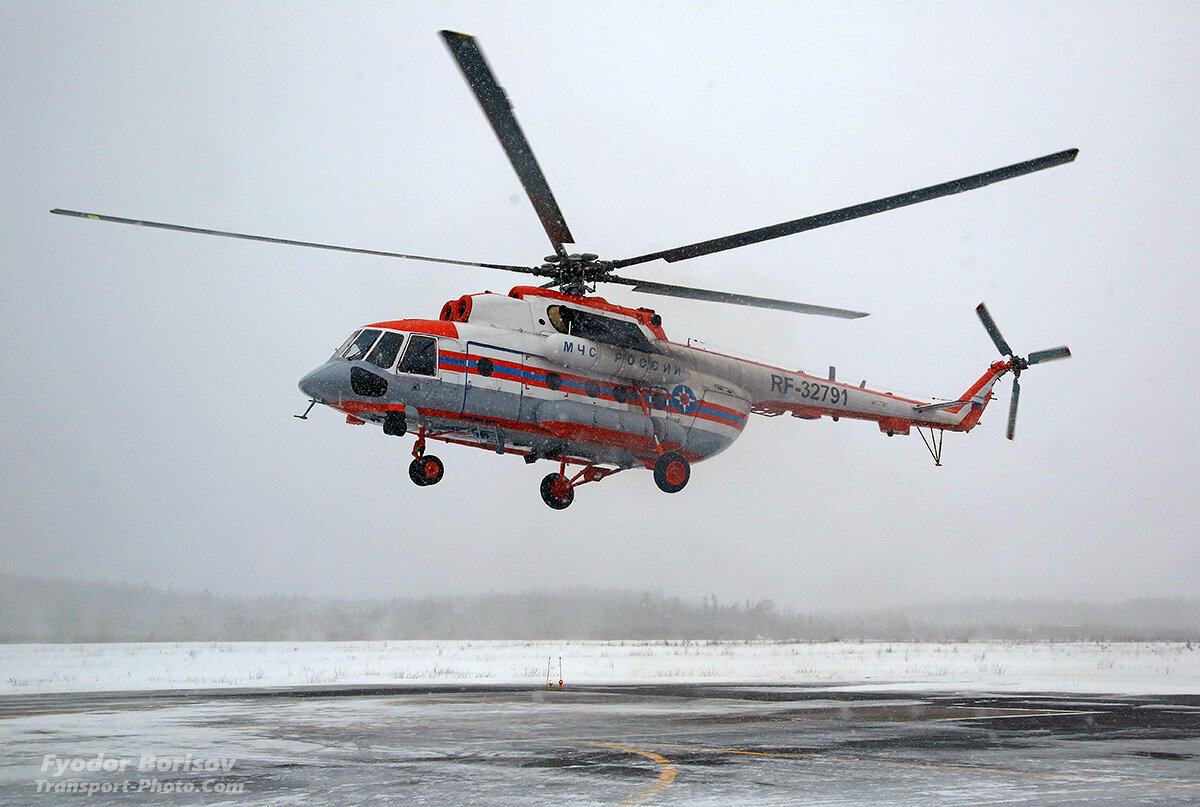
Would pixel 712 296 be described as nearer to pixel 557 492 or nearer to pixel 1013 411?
pixel 557 492

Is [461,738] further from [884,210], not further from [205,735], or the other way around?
[884,210]

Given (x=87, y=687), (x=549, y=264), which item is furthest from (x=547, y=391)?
(x=87, y=687)

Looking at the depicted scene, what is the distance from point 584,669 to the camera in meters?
35.8

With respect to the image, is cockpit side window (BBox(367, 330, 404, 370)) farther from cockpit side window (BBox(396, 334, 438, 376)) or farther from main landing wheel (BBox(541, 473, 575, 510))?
main landing wheel (BBox(541, 473, 575, 510))

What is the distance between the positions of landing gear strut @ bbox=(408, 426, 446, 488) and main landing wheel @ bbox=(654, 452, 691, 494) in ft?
16.6

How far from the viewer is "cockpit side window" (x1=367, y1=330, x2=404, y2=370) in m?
17.3

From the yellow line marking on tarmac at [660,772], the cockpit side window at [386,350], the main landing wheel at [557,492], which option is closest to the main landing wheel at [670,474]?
the main landing wheel at [557,492]

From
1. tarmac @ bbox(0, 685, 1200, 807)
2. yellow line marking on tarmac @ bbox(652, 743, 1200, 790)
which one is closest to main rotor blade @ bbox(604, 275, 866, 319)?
tarmac @ bbox(0, 685, 1200, 807)

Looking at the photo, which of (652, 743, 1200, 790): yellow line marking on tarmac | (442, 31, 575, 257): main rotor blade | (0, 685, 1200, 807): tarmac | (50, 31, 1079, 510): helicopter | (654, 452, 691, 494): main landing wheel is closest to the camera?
(0, 685, 1200, 807): tarmac

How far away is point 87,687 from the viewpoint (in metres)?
25.9

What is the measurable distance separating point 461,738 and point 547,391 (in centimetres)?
874

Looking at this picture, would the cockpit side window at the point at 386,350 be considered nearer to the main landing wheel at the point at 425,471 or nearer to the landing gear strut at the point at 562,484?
the main landing wheel at the point at 425,471

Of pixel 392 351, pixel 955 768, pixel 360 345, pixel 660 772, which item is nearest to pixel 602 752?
pixel 660 772

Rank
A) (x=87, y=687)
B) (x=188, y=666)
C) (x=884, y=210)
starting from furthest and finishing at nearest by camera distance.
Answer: (x=188, y=666) → (x=87, y=687) → (x=884, y=210)
